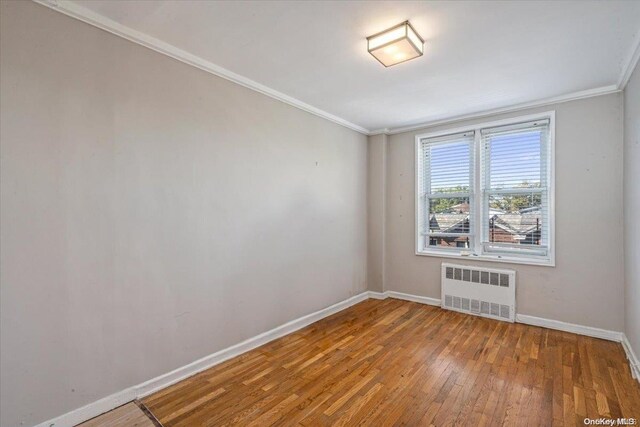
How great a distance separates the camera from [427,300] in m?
4.49

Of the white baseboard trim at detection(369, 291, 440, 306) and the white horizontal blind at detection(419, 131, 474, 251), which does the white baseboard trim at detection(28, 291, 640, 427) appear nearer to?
the white baseboard trim at detection(369, 291, 440, 306)

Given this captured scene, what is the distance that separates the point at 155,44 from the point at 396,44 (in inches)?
72.3

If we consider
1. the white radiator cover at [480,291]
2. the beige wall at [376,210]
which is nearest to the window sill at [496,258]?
the white radiator cover at [480,291]

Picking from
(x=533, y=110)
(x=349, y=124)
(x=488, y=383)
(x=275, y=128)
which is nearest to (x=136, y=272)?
(x=275, y=128)

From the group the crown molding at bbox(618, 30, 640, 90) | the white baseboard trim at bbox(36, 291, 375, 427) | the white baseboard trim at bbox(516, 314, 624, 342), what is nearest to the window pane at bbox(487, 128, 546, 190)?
the crown molding at bbox(618, 30, 640, 90)

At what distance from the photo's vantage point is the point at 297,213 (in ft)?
12.0

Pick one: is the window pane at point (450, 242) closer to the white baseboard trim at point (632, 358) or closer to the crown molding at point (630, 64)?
the white baseboard trim at point (632, 358)

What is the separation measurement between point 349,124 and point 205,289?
9.95ft

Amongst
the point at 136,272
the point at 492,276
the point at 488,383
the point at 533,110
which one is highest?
the point at 533,110

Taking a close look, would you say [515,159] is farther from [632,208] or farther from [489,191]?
[632,208]

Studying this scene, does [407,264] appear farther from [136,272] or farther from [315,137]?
[136,272]

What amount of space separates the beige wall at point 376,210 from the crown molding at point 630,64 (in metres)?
2.69

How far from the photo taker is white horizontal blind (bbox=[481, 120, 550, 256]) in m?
3.71

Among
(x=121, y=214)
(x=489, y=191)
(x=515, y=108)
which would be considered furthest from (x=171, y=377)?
(x=515, y=108)
